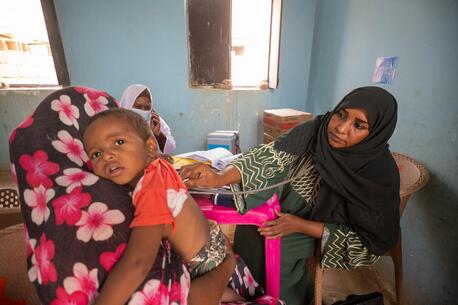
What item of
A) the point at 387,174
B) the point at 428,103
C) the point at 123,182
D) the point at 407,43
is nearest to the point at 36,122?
the point at 123,182

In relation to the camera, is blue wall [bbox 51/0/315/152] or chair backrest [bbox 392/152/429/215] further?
blue wall [bbox 51/0/315/152]

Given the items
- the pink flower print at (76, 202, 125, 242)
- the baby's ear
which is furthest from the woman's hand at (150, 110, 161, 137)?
the pink flower print at (76, 202, 125, 242)

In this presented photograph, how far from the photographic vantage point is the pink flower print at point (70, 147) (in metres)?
0.68

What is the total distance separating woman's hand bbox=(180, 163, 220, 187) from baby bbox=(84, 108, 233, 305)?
0.24m

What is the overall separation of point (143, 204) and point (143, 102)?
1483mm

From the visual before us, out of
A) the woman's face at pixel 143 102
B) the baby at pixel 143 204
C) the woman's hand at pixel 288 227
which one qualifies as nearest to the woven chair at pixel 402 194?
the woman's hand at pixel 288 227

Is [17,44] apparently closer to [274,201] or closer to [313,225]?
[274,201]

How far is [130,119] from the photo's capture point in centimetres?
75

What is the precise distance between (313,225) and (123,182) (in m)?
0.80

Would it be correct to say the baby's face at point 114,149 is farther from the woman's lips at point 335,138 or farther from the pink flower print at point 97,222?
the woman's lips at point 335,138

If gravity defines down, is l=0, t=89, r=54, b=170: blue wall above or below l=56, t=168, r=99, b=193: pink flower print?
below

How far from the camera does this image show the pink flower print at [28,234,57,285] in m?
0.56

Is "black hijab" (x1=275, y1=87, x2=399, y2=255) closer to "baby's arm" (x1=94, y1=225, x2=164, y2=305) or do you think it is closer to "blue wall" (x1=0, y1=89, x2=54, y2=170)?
"baby's arm" (x1=94, y1=225, x2=164, y2=305)

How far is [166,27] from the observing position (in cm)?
290
